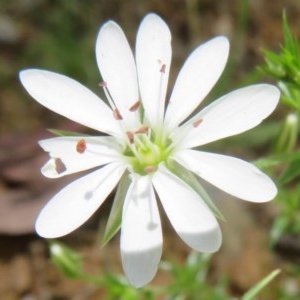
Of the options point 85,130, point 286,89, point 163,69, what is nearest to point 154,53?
point 163,69

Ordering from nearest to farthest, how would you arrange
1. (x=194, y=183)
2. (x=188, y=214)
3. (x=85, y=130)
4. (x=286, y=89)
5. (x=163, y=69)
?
(x=188, y=214) → (x=194, y=183) → (x=163, y=69) → (x=286, y=89) → (x=85, y=130)

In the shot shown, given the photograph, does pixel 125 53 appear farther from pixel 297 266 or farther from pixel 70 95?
pixel 297 266

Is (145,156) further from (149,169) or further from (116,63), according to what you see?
(116,63)

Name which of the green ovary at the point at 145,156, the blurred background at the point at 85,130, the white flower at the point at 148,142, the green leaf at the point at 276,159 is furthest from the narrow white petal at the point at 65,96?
the blurred background at the point at 85,130

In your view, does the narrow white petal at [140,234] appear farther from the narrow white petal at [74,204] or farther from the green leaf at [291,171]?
the green leaf at [291,171]

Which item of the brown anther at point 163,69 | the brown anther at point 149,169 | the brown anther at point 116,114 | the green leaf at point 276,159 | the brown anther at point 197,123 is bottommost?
the green leaf at point 276,159
